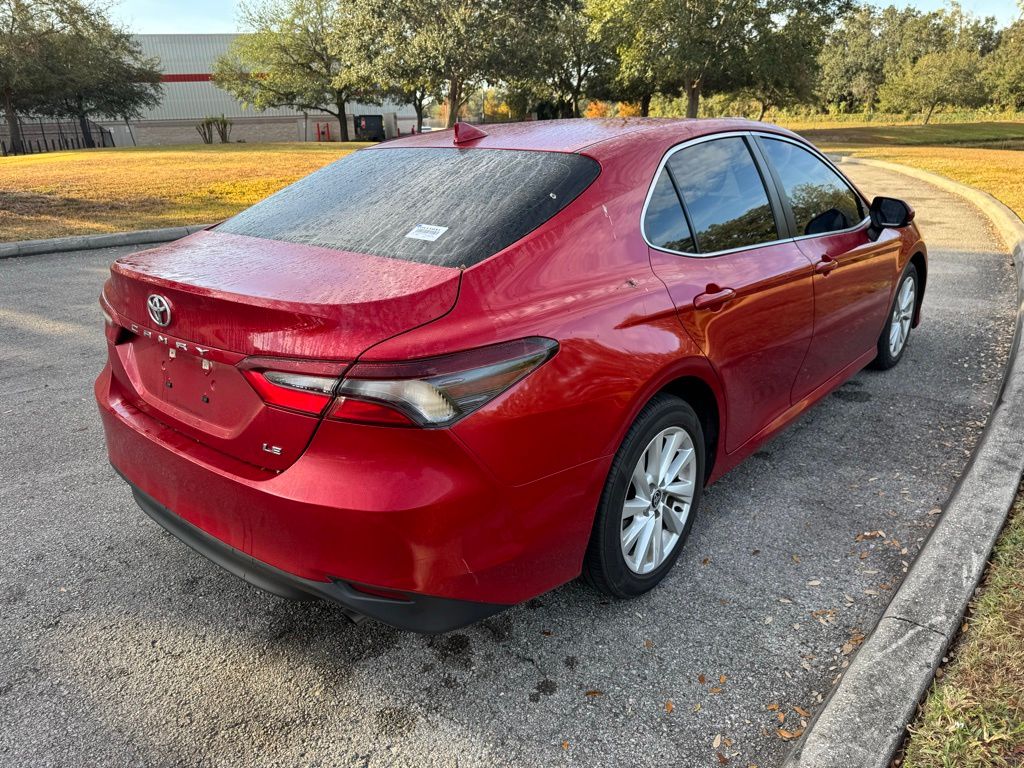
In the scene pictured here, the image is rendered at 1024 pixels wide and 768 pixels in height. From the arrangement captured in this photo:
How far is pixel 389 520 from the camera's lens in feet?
6.07

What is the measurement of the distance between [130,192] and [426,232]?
1355 cm

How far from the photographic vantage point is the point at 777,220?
3264mm

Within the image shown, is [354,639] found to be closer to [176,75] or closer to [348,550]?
[348,550]

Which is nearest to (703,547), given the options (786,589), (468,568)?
(786,589)

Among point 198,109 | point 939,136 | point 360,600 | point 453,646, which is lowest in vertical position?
point 453,646

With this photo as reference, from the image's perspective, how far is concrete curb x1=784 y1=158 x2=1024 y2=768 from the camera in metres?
1.97

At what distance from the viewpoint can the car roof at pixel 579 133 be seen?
8.95 feet

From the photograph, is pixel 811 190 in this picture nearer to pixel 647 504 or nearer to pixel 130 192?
pixel 647 504

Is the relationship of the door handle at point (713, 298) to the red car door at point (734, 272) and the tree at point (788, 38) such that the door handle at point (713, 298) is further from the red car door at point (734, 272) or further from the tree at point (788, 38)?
the tree at point (788, 38)

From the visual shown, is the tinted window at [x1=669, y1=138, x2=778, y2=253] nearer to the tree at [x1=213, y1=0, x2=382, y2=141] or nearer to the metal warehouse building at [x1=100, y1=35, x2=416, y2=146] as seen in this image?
the tree at [x1=213, y1=0, x2=382, y2=141]

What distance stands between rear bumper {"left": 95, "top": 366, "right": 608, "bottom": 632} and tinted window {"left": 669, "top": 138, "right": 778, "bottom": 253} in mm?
1144

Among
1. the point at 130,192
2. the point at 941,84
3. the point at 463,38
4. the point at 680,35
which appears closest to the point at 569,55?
the point at 680,35

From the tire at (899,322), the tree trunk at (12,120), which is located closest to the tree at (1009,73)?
the tire at (899,322)

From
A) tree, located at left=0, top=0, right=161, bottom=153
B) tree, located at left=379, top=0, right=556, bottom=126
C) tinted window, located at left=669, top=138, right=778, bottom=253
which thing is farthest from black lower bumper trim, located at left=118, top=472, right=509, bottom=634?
tree, located at left=0, top=0, right=161, bottom=153
